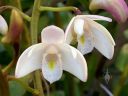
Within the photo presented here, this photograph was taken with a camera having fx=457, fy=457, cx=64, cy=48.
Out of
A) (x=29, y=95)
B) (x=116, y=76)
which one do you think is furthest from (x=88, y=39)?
(x=116, y=76)

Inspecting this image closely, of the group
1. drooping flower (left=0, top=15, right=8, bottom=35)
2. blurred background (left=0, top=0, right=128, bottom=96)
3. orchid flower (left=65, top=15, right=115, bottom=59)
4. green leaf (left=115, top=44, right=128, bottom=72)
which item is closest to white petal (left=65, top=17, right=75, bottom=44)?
orchid flower (left=65, top=15, right=115, bottom=59)

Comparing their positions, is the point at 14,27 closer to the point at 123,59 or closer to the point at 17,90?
the point at 17,90

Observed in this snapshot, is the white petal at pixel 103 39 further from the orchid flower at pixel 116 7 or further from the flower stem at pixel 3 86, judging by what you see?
the flower stem at pixel 3 86

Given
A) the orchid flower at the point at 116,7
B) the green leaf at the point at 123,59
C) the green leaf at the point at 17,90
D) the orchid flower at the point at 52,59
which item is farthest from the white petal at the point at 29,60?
the green leaf at the point at 123,59

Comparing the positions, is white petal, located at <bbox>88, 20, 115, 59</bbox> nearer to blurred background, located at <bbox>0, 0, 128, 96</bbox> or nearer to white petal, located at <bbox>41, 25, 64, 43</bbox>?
white petal, located at <bbox>41, 25, 64, 43</bbox>

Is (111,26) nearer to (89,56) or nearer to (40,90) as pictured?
(89,56)

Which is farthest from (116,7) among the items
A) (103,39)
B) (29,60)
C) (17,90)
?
(17,90)

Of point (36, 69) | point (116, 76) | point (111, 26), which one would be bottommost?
point (116, 76)
